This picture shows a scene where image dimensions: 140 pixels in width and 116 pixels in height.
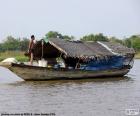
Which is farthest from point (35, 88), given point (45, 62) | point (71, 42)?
point (71, 42)

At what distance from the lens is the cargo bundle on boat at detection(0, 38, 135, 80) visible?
62.1ft

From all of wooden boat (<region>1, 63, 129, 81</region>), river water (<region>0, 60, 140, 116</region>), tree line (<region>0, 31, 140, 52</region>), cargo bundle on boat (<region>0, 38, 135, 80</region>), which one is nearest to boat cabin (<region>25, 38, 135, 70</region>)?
cargo bundle on boat (<region>0, 38, 135, 80</region>)

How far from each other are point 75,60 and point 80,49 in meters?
0.74

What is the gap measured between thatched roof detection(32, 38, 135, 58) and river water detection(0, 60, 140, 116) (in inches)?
53.1

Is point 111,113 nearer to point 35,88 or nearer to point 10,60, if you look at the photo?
point 35,88

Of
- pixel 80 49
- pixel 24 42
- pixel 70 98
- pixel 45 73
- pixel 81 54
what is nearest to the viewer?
pixel 70 98

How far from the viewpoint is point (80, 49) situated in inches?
802

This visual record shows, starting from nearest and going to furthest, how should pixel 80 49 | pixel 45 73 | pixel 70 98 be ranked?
pixel 70 98 → pixel 45 73 → pixel 80 49

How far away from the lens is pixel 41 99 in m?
13.7

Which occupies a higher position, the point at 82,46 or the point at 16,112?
the point at 82,46

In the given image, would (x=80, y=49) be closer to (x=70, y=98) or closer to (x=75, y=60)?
(x=75, y=60)

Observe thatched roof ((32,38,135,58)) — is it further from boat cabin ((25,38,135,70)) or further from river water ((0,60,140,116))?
river water ((0,60,140,116))

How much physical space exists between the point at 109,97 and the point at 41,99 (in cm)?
206

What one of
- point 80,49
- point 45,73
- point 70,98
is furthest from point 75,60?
point 70,98
